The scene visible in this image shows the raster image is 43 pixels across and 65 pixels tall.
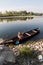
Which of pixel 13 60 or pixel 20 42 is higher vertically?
pixel 13 60

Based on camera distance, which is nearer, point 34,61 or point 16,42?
point 34,61

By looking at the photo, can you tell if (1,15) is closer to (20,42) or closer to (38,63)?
(20,42)

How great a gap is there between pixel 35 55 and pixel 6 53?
2.38m

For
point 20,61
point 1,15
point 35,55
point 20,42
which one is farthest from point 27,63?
point 1,15

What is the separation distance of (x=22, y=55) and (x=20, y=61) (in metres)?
0.70

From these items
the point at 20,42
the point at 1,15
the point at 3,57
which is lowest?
the point at 1,15

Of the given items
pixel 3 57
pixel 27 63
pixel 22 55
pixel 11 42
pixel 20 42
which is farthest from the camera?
pixel 20 42

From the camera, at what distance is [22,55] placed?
35.1ft

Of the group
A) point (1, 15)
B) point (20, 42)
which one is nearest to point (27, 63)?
point (20, 42)

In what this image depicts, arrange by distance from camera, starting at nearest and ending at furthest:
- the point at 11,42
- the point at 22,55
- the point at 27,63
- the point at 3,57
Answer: the point at 3,57 < the point at 27,63 < the point at 22,55 < the point at 11,42

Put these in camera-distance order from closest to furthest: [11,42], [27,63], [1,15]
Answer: [27,63] < [11,42] < [1,15]

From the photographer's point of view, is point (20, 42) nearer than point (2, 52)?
No

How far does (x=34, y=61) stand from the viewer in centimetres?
1008

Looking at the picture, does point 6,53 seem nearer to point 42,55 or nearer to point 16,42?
point 42,55
